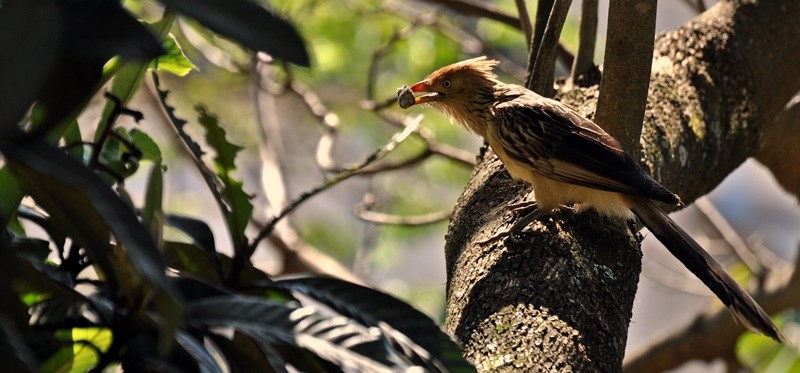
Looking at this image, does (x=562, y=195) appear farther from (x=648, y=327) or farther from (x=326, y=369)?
(x=648, y=327)

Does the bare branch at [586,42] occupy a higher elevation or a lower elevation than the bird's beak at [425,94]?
higher

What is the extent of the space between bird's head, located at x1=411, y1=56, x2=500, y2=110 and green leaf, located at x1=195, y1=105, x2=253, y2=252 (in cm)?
104

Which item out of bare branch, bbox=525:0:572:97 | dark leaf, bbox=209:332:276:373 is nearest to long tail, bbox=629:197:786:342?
bare branch, bbox=525:0:572:97

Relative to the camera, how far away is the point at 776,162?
11.3 ft

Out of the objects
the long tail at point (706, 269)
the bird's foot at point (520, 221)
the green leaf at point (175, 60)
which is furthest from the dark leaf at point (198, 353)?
the long tail at point (706, 269)

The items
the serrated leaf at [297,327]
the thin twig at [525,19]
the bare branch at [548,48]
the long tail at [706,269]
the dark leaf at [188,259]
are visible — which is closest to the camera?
the serrated leaf at [297,327]

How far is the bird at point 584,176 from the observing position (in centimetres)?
205

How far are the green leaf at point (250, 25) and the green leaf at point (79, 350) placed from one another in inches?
20.0

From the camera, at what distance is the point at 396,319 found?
3.97 ft

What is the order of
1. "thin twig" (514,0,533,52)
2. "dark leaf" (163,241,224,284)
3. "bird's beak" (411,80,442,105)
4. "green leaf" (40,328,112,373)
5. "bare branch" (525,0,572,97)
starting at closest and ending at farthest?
"green leaf" (40,328,112,373), "dark leaf" (163,241,224,284), "bare branch" (525,0,572,97), "bird's beak" (411,80,442,105), "thin twig" (514,0,533,52)

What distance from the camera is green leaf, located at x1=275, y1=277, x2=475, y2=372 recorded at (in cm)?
115

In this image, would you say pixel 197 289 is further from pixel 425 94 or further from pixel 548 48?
pixel 425 94

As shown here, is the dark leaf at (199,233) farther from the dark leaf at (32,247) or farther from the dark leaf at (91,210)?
the dark leaf at (91,210)

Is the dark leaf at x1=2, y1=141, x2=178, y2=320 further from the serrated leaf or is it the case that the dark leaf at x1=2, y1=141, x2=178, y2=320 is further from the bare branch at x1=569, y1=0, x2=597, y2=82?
the bare branch at x1=569, y1=0, x2=597, y2=82
